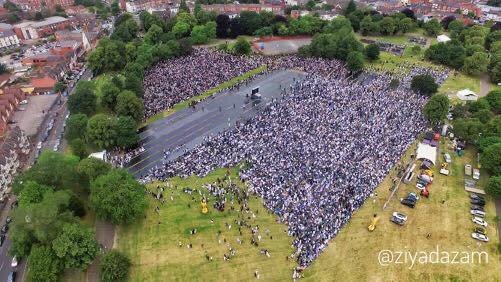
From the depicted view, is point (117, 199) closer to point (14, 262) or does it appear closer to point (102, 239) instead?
point (102, 239)

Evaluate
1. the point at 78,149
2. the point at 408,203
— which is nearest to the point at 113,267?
the point at 78,149

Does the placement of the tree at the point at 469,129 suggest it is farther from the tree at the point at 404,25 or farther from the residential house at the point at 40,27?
the residential house at the point at 40,27

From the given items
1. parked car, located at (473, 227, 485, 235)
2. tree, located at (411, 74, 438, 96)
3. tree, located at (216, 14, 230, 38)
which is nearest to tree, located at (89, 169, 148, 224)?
parked car, located at (473, 227, 485, 235)

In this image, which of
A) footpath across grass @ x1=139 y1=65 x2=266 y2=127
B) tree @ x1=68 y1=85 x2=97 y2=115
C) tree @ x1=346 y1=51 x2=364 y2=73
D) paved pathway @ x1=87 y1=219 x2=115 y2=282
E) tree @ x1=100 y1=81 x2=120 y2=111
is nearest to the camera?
paved pathway @ x1=87 y1=219 x2=115 y2=282

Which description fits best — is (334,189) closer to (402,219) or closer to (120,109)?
(402,219)

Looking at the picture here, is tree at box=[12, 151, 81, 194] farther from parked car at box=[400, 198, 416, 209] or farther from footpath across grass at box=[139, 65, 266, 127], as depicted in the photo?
parked car at box=[400, 198, 416, 209]

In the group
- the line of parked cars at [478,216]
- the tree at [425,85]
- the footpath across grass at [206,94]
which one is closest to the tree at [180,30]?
the footpath across grass at [206,94]

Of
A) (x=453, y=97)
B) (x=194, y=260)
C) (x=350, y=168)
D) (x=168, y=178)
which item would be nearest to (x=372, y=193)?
(x=350, y=168)
